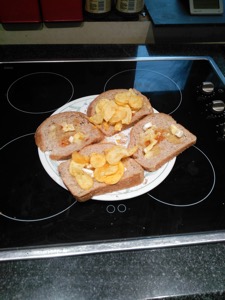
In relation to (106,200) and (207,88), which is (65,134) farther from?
(207,88)

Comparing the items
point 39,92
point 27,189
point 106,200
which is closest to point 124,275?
point 106,200

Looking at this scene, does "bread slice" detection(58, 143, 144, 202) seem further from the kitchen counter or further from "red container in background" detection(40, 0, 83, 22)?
"red container in background" detection(40, 0, 83, 22)

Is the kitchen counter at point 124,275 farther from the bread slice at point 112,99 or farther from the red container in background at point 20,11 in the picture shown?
the red container in background at point 20,11

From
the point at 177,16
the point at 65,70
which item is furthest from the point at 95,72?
the point at 177,16

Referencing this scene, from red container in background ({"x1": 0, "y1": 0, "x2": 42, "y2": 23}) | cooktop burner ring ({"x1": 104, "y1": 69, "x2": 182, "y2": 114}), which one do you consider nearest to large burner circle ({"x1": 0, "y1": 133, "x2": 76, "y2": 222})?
cooktop burner ring ({"x1": 104, "y1": 69, "x2": 182, "y2": 114})

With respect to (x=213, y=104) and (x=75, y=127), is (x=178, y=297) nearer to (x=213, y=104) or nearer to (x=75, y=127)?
(x=75, y=127)

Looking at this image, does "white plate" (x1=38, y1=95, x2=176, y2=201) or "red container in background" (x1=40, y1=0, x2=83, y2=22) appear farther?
"red container in background" (x1=40, y1=0, x2=83, y2=22)

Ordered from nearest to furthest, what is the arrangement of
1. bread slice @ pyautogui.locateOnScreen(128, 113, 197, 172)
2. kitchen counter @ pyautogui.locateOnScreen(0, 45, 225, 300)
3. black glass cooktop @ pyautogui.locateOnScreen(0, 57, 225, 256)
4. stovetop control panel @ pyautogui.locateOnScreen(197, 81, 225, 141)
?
kitchen counter @ pyautogui.locateOnScreen(0, 45, 225, 300), black glass cooktop @ pyautogui.locateOnScreen(0, 57, 225, 256), bread slice @ pyautogui.locateOnScreen(128, 113, 197, 172), stovetop control panel @ pyautogui.locateOnScreen(197, 81, 225, 141)
